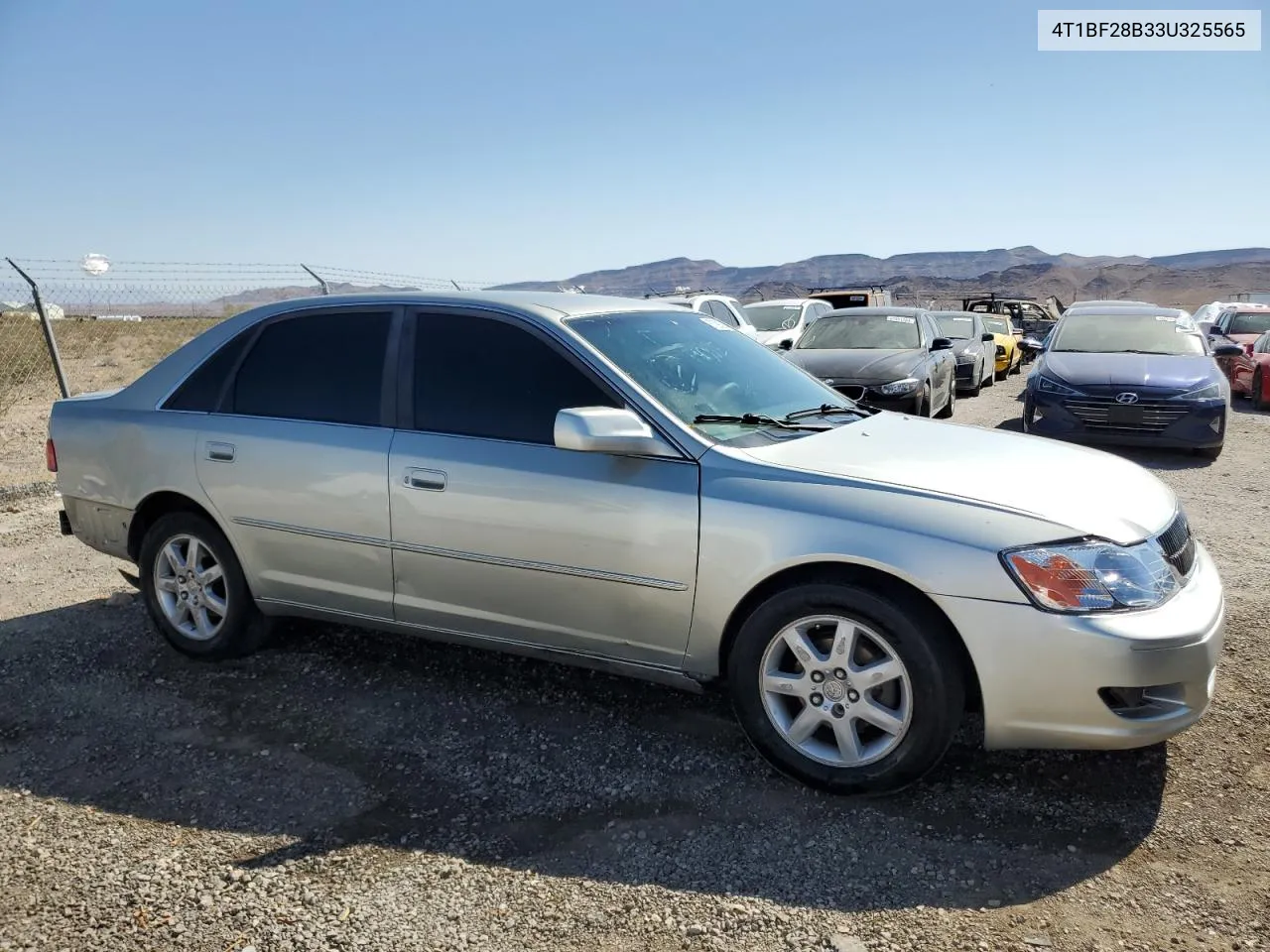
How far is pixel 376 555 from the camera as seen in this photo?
12.8ft

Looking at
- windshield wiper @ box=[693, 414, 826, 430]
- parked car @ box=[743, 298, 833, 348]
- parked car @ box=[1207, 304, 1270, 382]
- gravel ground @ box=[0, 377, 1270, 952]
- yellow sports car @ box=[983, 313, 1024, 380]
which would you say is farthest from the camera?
yellow sports car @ box=[983, 313, 1024, 380]

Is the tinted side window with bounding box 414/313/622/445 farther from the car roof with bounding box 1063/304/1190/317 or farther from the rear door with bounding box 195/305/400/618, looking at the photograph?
the car roof with bounding box 1063/304/1190/317

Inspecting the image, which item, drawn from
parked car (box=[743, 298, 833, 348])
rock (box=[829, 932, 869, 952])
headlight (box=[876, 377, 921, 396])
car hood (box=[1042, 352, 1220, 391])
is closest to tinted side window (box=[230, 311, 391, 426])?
rock (box=[829, 932, 869, 952])

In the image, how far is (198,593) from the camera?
4406 millimetres

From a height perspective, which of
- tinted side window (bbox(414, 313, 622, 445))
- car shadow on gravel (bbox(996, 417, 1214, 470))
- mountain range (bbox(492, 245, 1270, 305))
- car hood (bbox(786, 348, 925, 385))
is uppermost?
mountain range (bbox(492, 245, 1270, 305))

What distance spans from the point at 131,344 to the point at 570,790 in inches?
1057

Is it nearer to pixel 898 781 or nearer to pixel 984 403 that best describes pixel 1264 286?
pixel 984 403

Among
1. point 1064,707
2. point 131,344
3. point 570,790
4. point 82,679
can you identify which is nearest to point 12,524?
point 82,679

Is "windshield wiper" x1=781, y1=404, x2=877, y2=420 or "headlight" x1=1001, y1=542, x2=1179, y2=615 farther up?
"windshield wiper" x1=781, y1=404, x2=877, y2=420

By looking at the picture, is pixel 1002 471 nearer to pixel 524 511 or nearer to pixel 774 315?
pixel 524 511

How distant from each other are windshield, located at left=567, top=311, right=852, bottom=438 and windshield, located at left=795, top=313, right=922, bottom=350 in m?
7.39

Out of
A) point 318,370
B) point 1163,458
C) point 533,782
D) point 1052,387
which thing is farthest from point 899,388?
point 533,782

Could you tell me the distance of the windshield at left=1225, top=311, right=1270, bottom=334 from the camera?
59.7 feet

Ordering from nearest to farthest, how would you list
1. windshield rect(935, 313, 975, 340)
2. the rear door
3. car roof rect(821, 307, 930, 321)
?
the rear door
car roof rect(821, 307, 930, 321)
windshield rect(935, 313, 975, 340)
